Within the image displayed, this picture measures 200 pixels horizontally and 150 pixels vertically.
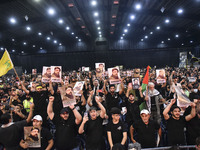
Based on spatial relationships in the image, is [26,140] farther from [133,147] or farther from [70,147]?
[133,147]

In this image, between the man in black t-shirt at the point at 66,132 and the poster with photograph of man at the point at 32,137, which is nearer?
the poster with photograph of man at the point at 32,137

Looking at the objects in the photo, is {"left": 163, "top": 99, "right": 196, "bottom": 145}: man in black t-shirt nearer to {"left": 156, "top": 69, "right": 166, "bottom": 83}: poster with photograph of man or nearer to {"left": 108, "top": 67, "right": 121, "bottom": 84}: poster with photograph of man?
{"left": 108, "top": 67, "right": 121, "bottom": 84}: poster with photograph of man

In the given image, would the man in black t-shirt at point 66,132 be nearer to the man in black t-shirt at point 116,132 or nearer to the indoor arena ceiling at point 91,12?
the man in black t-shirt at point 116,132

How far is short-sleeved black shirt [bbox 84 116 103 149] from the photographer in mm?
3290

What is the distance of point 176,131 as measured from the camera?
3373 mm

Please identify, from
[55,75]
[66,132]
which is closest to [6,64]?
[55,75]

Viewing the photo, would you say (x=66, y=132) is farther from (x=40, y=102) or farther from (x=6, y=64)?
(x=6, y=64)

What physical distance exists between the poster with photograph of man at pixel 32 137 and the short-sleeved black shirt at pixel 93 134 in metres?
1.04

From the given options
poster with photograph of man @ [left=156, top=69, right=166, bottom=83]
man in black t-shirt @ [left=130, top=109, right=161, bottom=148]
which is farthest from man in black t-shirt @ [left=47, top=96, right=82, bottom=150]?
poster with photograph of man @ [left=156, top=69, right=166, bottom=83]

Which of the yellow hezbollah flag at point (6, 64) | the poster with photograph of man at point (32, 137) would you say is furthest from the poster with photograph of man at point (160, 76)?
the yellow hezbollah flag at point (6, 64)

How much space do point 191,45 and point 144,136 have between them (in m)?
Answer: 31.2

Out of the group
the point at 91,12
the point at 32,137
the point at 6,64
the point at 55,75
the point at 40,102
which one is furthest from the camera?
the point at 91,12

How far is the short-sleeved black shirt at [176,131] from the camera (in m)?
3.36

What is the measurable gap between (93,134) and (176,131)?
195cm
